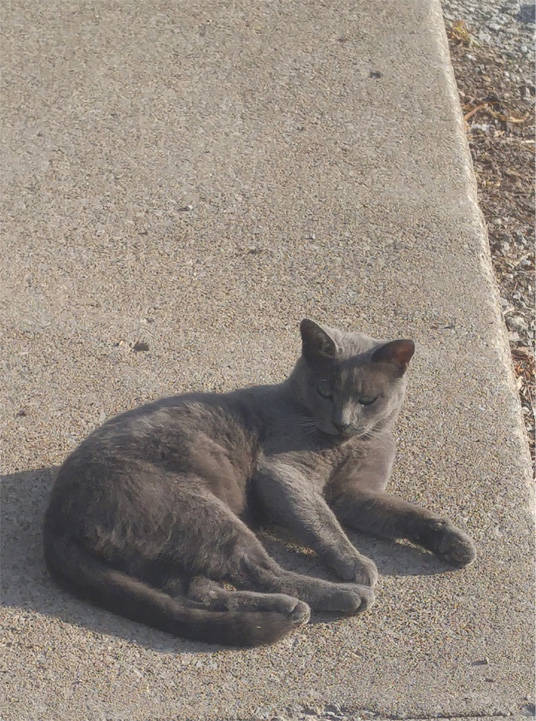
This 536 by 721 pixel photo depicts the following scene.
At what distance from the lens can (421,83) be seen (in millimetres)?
5586

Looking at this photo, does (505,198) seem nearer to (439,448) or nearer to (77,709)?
(439,448)

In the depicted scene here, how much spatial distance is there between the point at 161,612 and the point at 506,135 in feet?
13.6

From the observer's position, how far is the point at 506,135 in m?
5.91

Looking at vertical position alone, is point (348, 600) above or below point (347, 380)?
below

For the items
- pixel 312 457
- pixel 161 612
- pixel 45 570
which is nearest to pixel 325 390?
pixel 312 457

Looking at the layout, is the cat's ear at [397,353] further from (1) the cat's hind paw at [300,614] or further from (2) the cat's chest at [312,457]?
(1) the cat's hind paw at [300,614]

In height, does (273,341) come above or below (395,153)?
below

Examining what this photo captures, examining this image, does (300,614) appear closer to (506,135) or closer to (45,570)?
(45,570)

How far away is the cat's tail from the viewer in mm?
2770

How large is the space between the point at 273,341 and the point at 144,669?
64.8 inches

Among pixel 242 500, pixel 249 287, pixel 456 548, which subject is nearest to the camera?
pixel 456 548

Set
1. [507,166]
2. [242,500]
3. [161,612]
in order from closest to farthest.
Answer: [161,612], [242,500], [507,166]

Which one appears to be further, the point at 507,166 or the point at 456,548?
the point at 507,166

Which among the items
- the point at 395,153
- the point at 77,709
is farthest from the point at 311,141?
the point at 77,709
